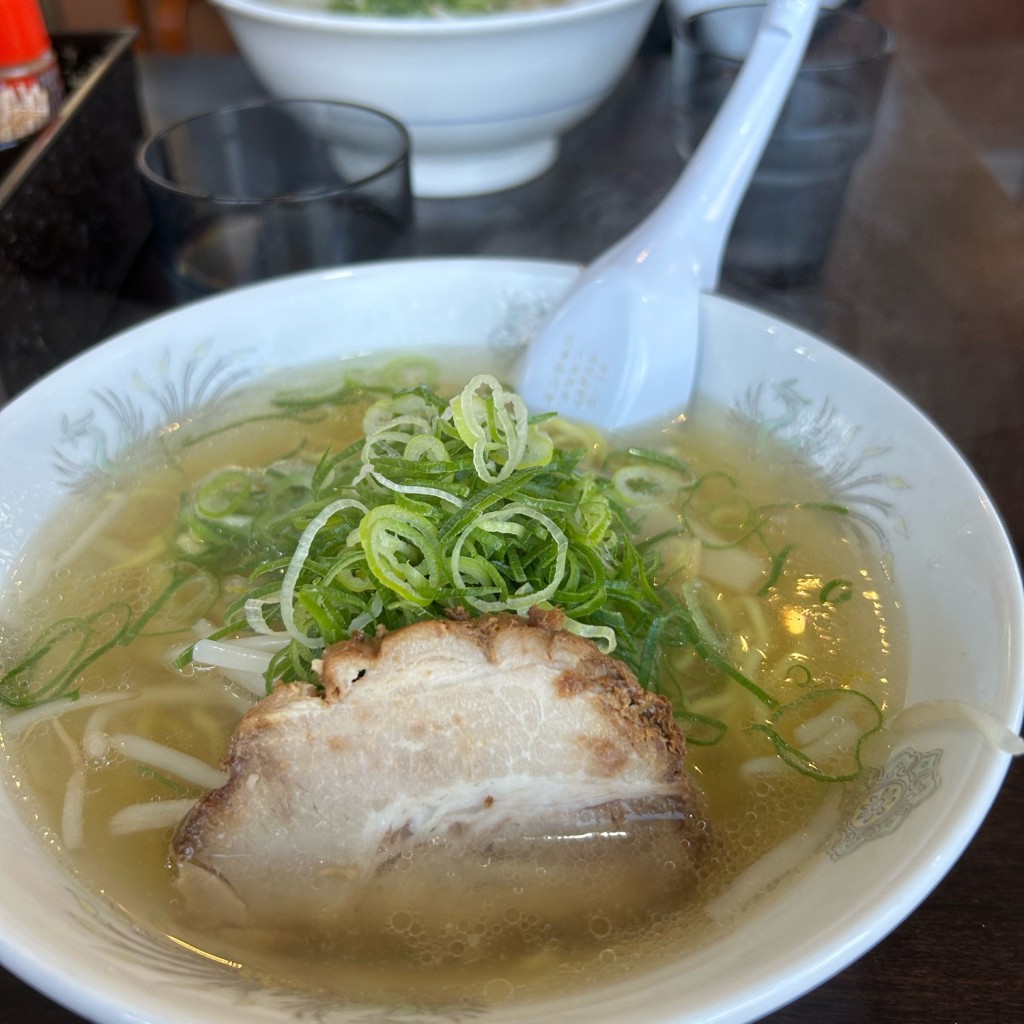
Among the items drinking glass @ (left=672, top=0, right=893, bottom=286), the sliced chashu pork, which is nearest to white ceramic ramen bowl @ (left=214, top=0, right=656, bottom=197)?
drinking glass @ (left=672, top=0, right=893, bottom=286)

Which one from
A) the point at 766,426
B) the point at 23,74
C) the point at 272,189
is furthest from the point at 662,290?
the point at 23,74

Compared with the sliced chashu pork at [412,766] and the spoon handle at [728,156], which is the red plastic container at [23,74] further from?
the sliced chashu pork at [412,766]

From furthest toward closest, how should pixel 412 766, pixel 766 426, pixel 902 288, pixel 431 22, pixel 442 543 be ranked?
pixel 902 288
pixel 431 22
pixel 766 426
pixel 442 543
pixel 412 766

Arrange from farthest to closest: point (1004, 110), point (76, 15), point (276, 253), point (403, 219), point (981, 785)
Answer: point (76, 15) < point (1004, 110) < point (403, 219) < point (276, 253) < point (981, 785)

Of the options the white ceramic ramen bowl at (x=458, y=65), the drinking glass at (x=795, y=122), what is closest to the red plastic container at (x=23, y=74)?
the white ceramic ramen bowl at (x=458, y=65)

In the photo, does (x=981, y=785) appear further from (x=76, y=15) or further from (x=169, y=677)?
(x=76, y=15)

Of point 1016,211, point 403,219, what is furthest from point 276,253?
point 1016,211

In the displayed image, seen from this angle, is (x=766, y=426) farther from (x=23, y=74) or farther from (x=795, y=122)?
(x=23, y=74)
